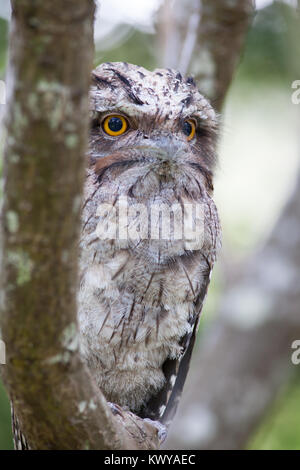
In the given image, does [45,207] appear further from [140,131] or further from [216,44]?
[216,44]

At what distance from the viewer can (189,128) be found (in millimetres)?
3225

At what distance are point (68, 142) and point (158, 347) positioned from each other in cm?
198

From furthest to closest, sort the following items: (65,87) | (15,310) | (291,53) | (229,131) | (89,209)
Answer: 1. (291,53)
2. (229,131)
3. (89,209)
4. (15,310)
5. (65,87)

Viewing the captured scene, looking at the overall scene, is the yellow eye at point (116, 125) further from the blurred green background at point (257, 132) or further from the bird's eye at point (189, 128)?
the blurred green background at point (257, 132)

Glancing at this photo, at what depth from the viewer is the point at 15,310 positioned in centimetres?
171

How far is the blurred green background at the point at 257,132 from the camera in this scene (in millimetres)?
4926

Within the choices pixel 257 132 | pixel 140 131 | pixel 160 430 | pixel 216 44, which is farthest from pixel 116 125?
pixel 257 132

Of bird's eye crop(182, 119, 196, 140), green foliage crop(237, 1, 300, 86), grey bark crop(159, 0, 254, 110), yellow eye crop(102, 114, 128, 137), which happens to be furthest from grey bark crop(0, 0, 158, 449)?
green foliage crop(237, 1, 300, 86)

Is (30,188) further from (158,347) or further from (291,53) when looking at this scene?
(291,53)

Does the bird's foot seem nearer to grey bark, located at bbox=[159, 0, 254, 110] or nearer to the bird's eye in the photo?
the bird's eye

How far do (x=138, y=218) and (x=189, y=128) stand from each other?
0.66 m

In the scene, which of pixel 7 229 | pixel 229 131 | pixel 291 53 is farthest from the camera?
pixel 291 53
